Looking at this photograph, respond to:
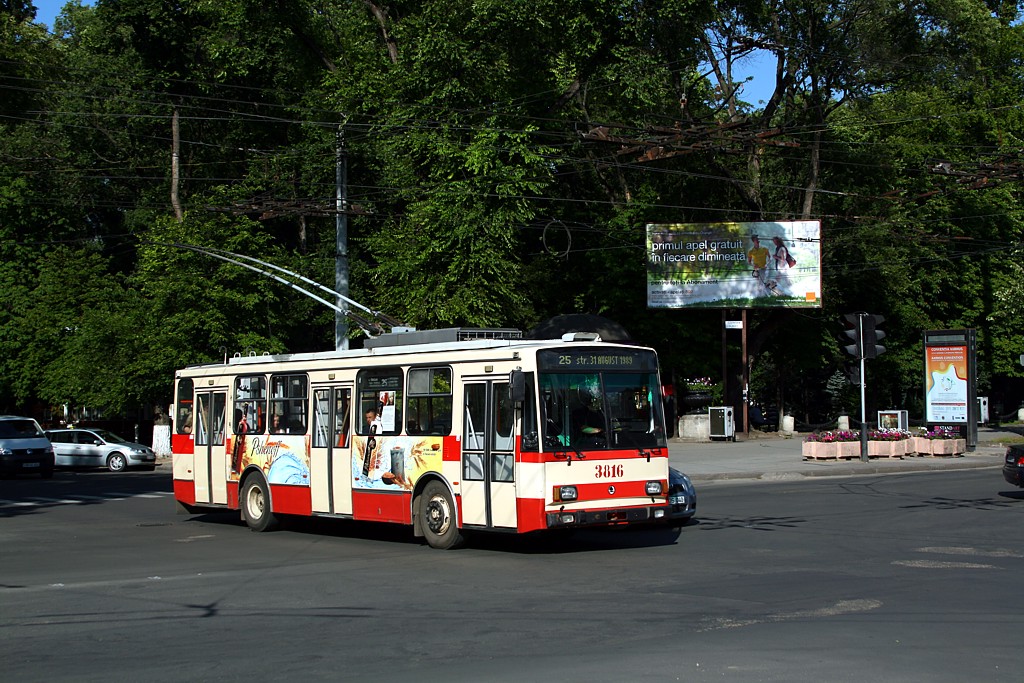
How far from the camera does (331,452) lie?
56.7 feet

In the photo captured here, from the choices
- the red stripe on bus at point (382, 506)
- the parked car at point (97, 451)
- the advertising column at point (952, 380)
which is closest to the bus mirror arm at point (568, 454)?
the red stripe on bus at point (382, 506)

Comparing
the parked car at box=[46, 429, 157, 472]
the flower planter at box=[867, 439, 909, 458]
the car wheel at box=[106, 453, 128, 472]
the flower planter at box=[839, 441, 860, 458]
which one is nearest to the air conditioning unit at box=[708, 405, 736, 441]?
the flower planter at box=[867, 439, 909, 458]

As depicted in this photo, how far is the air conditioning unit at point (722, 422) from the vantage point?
4356 cm

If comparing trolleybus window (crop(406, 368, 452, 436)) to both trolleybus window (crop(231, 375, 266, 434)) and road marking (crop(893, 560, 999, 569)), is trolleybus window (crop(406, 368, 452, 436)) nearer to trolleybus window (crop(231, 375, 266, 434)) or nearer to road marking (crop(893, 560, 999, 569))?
trolleybus window (crop(231, 375, 266, 434))

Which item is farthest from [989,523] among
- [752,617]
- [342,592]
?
[342,592]

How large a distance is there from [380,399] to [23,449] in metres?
21.3

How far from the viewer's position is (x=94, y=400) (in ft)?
143

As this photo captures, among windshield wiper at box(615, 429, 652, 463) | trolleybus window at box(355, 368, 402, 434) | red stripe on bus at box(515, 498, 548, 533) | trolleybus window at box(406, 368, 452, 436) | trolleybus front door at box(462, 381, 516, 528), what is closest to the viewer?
red stripe on bus at box(515, 498, 548, 533)

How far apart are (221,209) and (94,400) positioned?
886 cm

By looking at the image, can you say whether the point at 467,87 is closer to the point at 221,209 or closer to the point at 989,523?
the point at 221,209

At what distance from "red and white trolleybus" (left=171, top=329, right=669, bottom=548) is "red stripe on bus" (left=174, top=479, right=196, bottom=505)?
207 cm

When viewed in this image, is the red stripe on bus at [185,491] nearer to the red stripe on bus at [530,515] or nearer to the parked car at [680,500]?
the red stripe on bus at [530,515]

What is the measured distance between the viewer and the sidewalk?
2877cm

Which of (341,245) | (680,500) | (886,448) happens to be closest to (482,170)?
(341,245)
